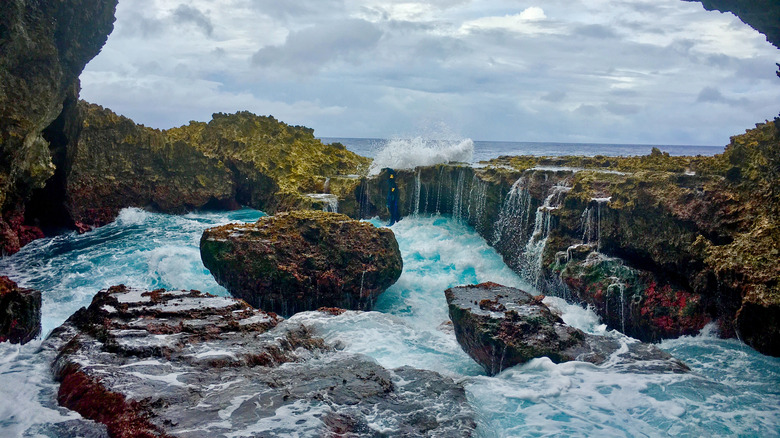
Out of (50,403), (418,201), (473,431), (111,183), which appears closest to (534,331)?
(473,431)

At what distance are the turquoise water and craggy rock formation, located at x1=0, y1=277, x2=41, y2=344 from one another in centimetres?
38

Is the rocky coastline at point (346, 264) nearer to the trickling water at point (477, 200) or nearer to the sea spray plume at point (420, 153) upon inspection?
the trickling water at point (477, 200)

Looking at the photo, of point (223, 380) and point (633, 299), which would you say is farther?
point (633, 299)

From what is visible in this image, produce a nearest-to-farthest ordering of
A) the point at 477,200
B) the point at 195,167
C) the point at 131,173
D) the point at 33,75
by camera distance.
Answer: the point at 33,75
the point at 477,200
the point at 131,173
the point at 195,167

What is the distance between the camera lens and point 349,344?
7.27m

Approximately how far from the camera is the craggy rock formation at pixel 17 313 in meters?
6.21

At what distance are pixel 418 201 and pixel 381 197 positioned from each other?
151 centimetres

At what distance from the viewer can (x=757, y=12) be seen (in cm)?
762

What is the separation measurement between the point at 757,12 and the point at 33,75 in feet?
46.5

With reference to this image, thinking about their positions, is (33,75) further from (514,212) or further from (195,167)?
(514,212)

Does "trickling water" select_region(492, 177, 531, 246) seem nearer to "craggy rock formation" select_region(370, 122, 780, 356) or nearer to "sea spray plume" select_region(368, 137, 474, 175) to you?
"craggy rock formation" select_region(370, 122, 780, 356)

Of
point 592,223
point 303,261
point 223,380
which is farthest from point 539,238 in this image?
point 223,380

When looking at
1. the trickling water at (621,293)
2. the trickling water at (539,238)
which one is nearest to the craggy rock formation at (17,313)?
the trickling water at (539,238)

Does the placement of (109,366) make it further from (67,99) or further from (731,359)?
(67,99)
